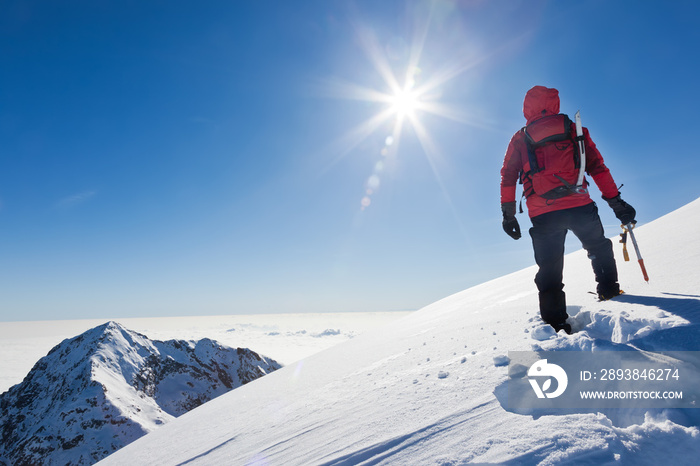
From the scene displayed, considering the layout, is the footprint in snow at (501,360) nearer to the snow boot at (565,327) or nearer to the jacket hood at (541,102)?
the snow boot at (565,327)

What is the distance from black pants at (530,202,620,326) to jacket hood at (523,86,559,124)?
3.67 feet

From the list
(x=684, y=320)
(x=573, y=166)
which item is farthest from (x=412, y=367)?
(x=573, y=166)

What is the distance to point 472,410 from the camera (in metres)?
1.64

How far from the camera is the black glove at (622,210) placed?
11.0 feet

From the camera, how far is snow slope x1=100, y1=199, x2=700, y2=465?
118cm

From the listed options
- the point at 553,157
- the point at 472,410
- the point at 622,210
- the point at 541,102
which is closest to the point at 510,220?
the point at 553,157

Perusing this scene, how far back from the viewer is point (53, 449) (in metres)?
50.2

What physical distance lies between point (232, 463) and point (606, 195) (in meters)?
4.44

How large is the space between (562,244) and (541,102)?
1.59 meters

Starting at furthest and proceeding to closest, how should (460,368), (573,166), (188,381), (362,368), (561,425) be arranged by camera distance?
1. (188,381)
2. (362,368)
3. (573,166)
4. (460,368)
5. (561,425)

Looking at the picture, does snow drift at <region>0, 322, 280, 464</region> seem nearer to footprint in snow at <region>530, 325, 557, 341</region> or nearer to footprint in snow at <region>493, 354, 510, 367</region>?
footprint in snow at <region>493, 354, 510, 367</region>

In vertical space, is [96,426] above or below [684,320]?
below

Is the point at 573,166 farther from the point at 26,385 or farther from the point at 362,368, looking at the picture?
the point at 26,385

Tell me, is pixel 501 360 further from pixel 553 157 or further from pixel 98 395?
pixel 98 395
